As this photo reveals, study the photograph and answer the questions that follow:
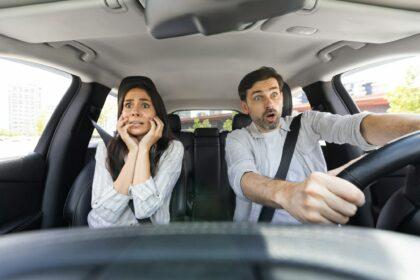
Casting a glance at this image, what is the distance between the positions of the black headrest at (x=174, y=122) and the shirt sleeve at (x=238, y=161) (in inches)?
47.6

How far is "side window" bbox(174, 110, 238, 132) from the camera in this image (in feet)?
11.9

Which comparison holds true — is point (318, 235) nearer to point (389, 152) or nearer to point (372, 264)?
point (372, 264)

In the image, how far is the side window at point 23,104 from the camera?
72.0 inches

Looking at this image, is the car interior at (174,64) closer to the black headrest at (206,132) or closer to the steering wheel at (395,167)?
the black headrest at (206,132)

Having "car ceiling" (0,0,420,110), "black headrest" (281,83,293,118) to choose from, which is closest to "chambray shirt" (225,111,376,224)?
"black headrest" (281,83,293,118)

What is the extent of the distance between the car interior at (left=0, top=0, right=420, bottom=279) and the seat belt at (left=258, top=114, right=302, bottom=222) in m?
0.43

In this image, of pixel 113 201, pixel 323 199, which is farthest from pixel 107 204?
pixel 323 199

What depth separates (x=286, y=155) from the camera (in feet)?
6.37

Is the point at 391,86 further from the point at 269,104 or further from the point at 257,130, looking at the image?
the point at 257,130

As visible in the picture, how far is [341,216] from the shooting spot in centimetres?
82

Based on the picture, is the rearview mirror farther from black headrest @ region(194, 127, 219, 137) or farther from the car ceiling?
black headrest @ region(194, 127, 219, 137)

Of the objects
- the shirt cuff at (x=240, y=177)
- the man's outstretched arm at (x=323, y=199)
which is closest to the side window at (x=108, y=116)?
the shirt cuff at (x=240, y=177)

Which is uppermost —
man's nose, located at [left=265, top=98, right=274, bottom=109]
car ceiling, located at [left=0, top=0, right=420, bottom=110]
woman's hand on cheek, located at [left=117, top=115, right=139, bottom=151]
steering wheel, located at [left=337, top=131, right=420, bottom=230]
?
car ceiling, located at [left=0, top=0, right=420, bottom=110]

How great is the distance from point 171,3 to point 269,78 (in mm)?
1598
